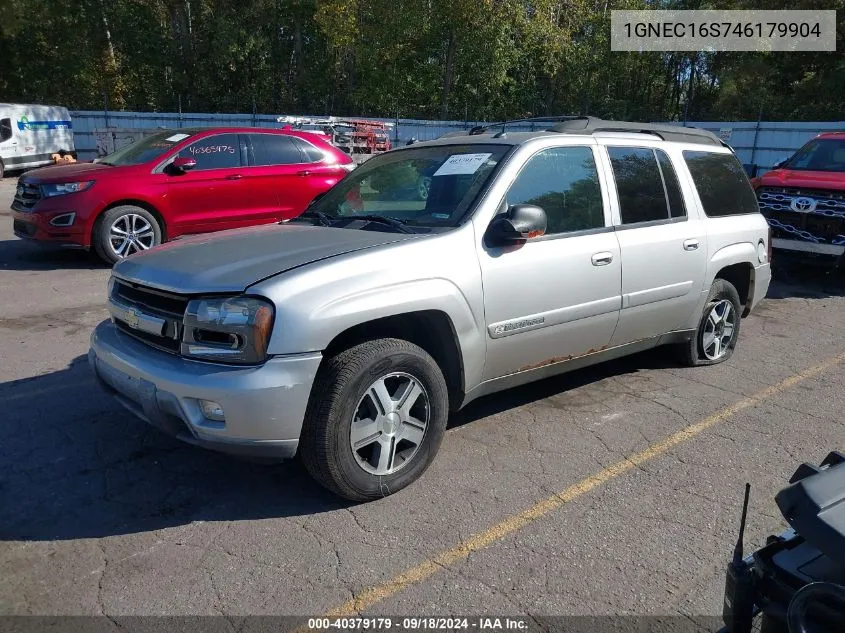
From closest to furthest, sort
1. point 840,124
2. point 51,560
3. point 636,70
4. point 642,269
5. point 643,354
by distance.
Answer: point 51,560 < point 642,269 < point 643,354 < point 840,124 < point 636,70

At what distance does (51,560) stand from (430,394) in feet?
6.03

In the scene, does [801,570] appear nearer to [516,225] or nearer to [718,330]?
[516,225]

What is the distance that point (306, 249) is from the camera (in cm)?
352

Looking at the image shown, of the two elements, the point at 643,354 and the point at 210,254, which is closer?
the point at 210,254

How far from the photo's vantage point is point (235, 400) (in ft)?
9.84

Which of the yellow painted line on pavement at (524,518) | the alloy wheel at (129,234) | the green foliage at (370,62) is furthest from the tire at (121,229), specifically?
the green foliage at (370,62)

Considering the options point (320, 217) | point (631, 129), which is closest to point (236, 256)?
point (320, 217)

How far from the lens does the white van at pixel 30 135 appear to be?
19.6 meters

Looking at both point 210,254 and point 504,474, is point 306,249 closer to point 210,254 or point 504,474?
point 210,254

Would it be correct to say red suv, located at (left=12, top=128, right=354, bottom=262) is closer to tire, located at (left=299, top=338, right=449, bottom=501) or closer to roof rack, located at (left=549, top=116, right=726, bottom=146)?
roof rack, located at (left=549, top=116, right=726, bottom=146)

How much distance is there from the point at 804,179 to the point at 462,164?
677cm

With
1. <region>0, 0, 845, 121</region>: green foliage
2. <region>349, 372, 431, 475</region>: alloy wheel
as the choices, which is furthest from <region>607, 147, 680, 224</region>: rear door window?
<region>0, 0, 845, 121</region>: green foliage

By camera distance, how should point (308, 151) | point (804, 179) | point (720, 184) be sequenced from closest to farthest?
point (720, 184) → point (804, 179) → point (308, 151)

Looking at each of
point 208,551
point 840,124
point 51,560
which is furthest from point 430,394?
point 840,124
